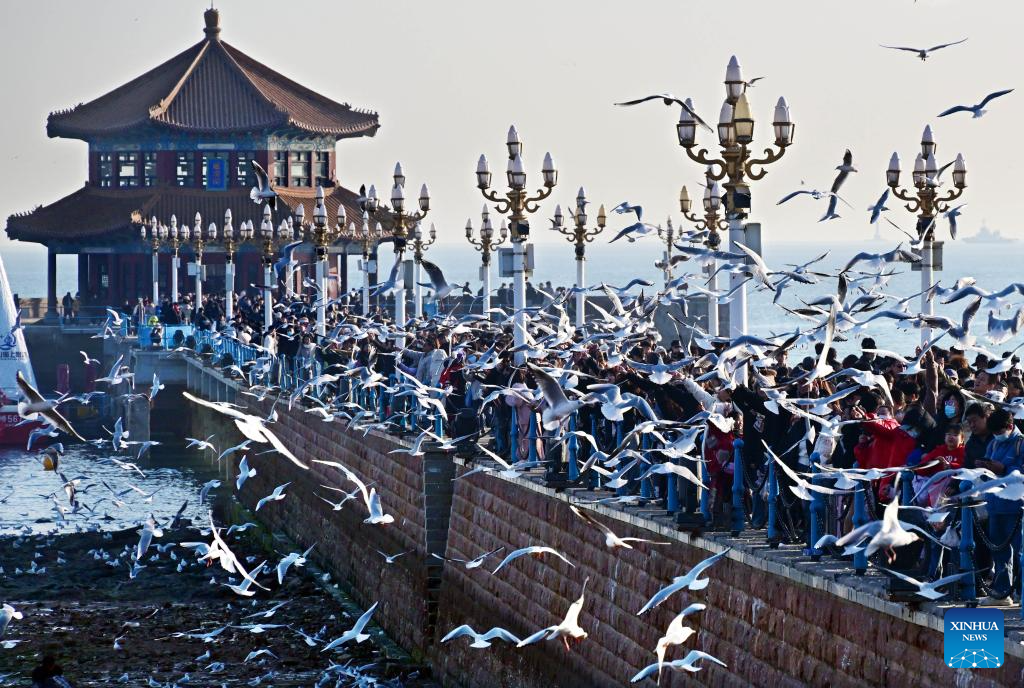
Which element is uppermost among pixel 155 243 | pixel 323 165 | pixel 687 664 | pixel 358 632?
pixel 323 165

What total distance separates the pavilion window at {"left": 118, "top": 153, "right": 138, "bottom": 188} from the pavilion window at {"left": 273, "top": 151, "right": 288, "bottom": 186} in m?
5.74

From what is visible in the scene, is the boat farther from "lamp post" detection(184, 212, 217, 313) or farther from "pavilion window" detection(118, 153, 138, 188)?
"pavilion window" detection(118, 153, 138, 188)


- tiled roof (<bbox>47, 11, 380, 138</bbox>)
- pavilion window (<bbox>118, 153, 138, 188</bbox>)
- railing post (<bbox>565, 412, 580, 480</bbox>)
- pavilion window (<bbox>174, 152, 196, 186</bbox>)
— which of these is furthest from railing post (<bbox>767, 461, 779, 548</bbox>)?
pavilion window (<bbox>118, 153, 138, 188</bbox>)

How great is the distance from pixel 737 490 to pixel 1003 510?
351 centimetres

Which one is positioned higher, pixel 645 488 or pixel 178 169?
pixel 178 169

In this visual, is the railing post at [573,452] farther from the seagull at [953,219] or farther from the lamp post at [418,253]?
the lamp post at [418,253]

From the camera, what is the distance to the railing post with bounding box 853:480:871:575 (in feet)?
44.7

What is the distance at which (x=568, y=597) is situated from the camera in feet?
65.4

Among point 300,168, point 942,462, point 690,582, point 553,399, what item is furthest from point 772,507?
point 300,168

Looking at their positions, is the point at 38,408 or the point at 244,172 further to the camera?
the point at 244,172

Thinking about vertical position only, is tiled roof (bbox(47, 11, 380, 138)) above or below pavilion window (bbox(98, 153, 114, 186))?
above

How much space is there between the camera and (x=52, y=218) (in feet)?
254

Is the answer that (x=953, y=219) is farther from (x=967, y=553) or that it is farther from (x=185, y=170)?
(x=185, y=170)

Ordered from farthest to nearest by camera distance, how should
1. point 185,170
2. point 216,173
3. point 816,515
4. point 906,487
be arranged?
1. point 185,170
2. point 216,173
3. point 816,515
4. point 906,487
